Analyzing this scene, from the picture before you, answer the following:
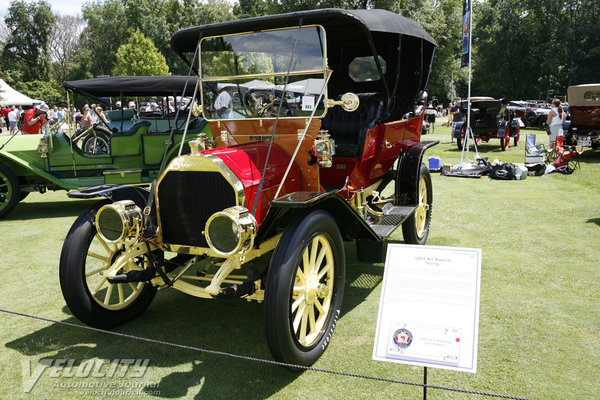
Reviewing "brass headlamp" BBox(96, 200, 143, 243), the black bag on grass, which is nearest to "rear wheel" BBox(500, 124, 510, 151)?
the black bag on grass

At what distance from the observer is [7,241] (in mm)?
6211

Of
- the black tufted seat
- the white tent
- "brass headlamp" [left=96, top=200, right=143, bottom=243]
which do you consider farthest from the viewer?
the white tent

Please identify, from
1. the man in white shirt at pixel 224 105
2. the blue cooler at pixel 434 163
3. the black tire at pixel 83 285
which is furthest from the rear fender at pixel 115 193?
the blue cooler at pixel 434 163

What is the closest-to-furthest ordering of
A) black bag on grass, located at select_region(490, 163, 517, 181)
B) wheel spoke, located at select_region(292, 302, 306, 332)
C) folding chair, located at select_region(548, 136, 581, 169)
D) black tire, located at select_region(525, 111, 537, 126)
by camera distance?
wheel spoke, located at select_region(292, 302, 306, 332) < black bag on grass, located at select_region(490, 163, 517, 181) < folding chair, located at select_region(548, 136, 581, 169) < black tire, located at select_region(525, 111, 537, 126)

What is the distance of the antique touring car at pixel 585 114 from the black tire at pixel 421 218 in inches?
351

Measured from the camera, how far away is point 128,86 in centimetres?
814

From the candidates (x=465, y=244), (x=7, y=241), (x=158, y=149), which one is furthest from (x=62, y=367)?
(x=158, y=149)

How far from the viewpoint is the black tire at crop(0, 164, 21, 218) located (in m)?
7.59

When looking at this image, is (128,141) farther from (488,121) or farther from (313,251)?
(488,121)

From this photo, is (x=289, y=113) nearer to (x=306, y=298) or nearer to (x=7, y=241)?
(x=306, y=298)

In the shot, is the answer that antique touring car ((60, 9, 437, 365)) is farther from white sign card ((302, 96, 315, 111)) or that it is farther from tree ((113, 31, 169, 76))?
tree ((113, 31, 169, 76))

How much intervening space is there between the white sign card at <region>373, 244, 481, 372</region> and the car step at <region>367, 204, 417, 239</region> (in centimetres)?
148

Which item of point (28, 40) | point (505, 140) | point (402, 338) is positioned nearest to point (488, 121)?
point (505, 140)

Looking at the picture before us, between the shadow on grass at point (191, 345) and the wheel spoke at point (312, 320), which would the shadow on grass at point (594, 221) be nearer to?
the shadow on grass at point (191, 345)
